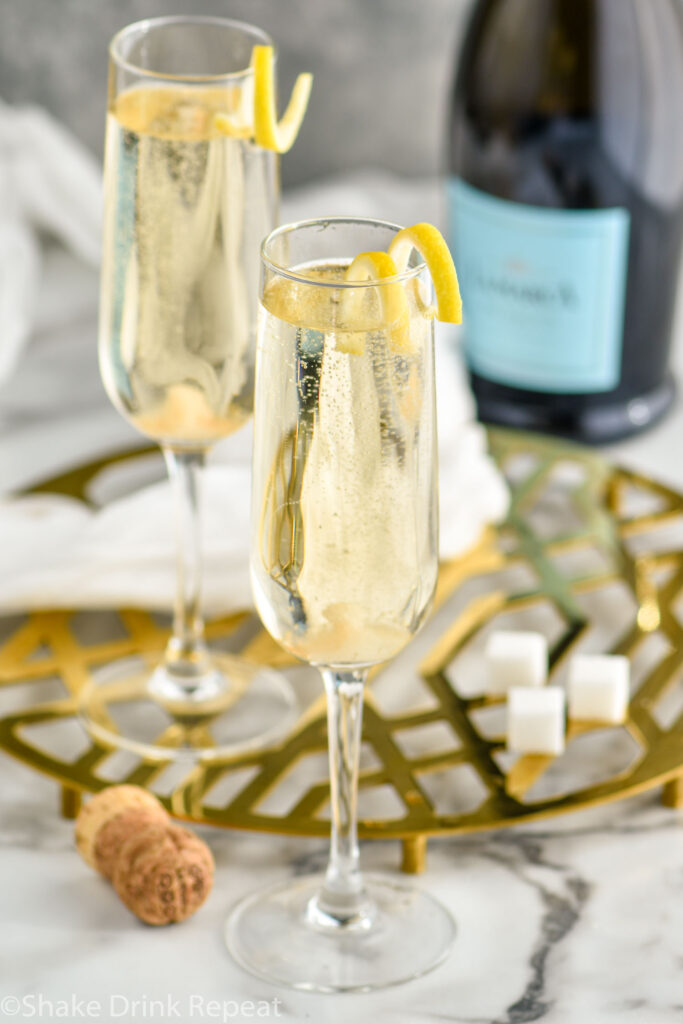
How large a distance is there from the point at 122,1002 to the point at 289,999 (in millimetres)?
72

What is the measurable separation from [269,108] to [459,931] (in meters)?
0.39

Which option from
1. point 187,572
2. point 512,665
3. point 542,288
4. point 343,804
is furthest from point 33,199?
point 343,804

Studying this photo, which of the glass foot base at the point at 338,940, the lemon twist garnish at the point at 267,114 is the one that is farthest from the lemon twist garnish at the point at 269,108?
the glass foot base at the point at 338,940

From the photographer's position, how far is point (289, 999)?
2.20ft

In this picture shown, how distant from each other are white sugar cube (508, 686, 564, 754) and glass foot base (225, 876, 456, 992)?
10 centimetres

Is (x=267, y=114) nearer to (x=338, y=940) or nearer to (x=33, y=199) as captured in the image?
(x=338, y=940)

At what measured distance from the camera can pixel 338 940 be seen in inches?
27.7

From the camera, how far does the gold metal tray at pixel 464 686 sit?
0.77 metres

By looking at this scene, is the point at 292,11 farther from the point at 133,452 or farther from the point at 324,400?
the point at 324,400

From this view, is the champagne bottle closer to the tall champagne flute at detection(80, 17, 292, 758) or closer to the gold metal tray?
the gold metal tray

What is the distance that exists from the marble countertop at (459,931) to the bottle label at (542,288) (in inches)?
17.1

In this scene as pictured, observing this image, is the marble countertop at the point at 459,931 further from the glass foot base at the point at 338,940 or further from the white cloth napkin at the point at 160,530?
the white cloth napkin at the point at 160,530

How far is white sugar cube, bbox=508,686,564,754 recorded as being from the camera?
0.80 m

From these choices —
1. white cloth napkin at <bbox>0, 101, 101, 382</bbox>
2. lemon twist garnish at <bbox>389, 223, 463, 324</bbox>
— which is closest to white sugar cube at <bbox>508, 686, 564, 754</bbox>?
lemon twist garnish at <bbox>389, 223, 463, 324</bbox>
